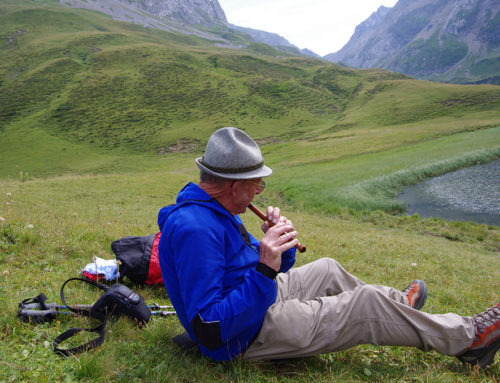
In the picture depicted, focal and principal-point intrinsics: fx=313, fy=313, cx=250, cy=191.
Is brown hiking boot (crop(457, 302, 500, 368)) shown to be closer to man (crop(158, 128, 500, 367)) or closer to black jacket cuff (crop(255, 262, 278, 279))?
man (crop(158, 128, 500, 367))

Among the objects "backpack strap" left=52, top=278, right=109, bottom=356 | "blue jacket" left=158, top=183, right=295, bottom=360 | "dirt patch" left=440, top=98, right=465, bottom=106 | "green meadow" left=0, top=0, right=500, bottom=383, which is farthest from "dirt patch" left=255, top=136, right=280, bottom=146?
"blue jacket" left=158, top=183, right=295, bottom=360

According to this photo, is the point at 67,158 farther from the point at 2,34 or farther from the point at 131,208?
the point at 2,34

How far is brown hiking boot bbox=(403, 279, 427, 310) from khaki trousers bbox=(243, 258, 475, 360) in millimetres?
538

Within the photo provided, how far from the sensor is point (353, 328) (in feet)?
10.5

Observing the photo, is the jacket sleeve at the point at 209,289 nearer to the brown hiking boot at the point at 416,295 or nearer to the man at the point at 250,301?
the man at the point at 250,301

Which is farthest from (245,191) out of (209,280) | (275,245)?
(209,280)

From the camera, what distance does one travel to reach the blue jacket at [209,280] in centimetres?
261

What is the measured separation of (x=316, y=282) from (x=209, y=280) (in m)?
1.89

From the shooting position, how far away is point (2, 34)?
14312cm

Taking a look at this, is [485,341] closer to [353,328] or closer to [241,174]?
[353,328]

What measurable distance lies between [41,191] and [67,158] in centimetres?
4684

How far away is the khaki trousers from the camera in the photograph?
10.2 ft

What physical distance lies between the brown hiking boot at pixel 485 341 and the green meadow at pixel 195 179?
14cm

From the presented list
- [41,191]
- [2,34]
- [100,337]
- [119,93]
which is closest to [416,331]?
[100,337]
